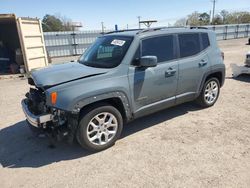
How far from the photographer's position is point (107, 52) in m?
4.41

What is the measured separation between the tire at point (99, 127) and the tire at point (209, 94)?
2352 mm

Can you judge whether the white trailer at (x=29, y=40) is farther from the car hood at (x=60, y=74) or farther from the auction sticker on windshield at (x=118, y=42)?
the auction sticker on windshield at (x=118, y=42)

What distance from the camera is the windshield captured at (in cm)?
407

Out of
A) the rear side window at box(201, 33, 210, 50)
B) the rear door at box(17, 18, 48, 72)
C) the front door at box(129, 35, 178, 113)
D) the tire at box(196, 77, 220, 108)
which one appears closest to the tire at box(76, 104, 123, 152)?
the front door at box(129, 35, 178, 113)

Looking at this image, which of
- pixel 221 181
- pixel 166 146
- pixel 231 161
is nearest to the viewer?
pixel 221 181

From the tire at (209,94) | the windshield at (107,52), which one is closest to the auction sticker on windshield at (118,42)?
the windshield at (107,52)

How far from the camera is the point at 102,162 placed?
3.56 metres

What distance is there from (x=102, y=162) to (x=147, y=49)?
6.93ft

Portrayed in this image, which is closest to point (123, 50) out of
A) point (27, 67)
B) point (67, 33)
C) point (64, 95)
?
point (64, 95)

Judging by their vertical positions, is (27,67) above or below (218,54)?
below

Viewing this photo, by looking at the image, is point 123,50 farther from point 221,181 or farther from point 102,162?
point 221,181

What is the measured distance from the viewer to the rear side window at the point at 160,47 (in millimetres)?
4219

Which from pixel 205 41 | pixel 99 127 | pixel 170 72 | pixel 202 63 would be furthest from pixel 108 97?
pixel 205 41

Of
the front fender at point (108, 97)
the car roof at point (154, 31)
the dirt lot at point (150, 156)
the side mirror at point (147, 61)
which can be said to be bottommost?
the dirt lot at point (150, 156)
